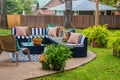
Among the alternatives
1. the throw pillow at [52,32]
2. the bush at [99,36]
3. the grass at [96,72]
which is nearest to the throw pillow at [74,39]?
the grass at [96,72]

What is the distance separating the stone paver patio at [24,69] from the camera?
25.4 feet

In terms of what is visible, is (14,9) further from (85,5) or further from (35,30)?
(35,30)

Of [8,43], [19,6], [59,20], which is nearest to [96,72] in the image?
[8,43]

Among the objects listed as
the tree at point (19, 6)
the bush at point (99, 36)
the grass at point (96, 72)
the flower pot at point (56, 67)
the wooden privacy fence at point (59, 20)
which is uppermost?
the tree at point (19, 6)

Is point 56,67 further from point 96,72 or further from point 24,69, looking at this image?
point 96,72

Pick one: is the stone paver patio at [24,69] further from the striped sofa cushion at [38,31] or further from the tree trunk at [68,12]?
the tree trunk at [68,12]

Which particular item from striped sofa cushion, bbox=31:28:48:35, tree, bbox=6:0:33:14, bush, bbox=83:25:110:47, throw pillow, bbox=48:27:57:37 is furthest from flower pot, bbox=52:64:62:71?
tree, bbox=6:0:33:14

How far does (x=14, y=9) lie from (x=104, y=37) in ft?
133

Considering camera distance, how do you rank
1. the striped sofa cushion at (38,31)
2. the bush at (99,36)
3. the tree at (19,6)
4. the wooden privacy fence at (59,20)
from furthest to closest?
the tree at (19,6), the wooden privacy fence at (59,20), the striped sofa cushion at (38,31), the bush at (99,36)

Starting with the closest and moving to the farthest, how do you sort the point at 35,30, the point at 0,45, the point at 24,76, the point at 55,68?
the point at 24,76 → the point at 55,68 → the point at 0,45 → the point at 35,30

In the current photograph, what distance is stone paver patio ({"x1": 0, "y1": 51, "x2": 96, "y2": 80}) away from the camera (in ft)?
25.4

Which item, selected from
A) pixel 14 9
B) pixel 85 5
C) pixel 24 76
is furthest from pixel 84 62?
pixel 14 9

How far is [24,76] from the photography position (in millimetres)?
7738

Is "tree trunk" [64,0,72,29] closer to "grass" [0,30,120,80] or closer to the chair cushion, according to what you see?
"grass" [0,30,120,80]
